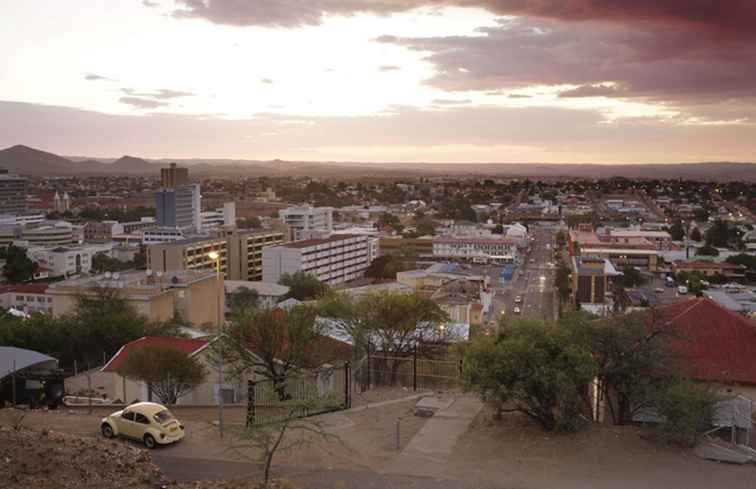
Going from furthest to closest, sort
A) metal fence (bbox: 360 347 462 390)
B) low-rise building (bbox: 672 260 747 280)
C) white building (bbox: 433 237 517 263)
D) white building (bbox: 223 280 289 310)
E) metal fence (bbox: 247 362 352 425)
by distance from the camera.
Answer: white building (bbox: 433 237 517 263) → low-rise building (bbox: 672 260 747 280) → white building (bbox: 223 280 289 310) → metal fence (bbox: 360 347 462 390) → metal fence (bbox: 247 362 352 425)

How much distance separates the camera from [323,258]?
66688 mm

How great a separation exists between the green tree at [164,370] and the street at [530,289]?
27173mm

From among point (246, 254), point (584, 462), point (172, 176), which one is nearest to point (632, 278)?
point (246, 254)

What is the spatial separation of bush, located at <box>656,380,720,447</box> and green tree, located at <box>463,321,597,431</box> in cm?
125

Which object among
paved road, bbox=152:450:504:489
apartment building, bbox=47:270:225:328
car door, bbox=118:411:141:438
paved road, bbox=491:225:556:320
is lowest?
paved road, bbox=491:225:556:320

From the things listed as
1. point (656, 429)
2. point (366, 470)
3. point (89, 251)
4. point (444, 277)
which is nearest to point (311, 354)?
point (366, 470)

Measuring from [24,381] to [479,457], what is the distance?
33.3 ft

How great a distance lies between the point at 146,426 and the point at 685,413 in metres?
8.66

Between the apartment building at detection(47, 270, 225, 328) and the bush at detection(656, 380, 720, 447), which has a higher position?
the bush at detection(656, 380, 720, 447)

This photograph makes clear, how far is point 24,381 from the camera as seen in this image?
51.0ft

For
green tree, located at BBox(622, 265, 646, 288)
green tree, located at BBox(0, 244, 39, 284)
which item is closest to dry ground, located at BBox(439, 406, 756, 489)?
green tree, located at BBox(622, 265, 646, 288)

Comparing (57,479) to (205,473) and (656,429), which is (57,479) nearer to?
(205,473)

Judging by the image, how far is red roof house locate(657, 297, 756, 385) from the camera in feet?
44.9

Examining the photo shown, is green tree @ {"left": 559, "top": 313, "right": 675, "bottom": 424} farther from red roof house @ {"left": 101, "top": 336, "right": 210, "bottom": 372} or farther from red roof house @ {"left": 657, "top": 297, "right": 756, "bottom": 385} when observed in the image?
red roof house @ {"left": 101, "top": 336, "right": 210, "bottom": 372}
